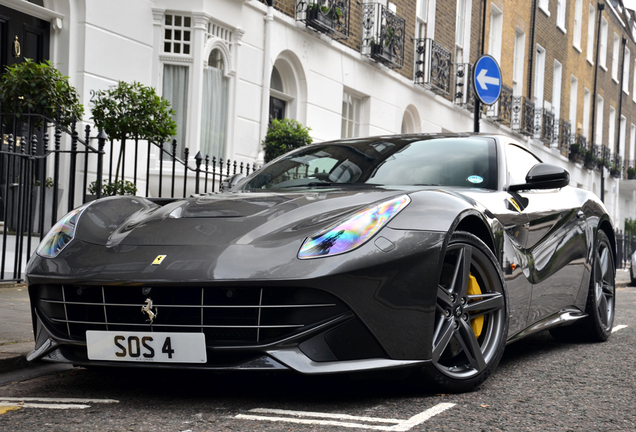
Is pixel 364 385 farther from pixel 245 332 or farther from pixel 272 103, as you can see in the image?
pixel 272 103

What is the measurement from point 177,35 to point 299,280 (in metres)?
9.11

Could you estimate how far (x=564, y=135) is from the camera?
97.8 feet

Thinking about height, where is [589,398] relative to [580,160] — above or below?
below

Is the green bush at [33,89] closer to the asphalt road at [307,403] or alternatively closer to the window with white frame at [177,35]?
the window with white frame at [177,35]

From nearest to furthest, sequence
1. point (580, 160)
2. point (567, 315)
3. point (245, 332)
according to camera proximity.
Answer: point (245, 332) < point (567, 315) < point (580, 160)

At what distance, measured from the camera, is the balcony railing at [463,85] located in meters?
21.3

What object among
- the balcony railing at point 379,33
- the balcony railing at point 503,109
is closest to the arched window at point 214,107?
the balcony railing at point 379,33

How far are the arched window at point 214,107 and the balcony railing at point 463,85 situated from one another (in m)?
10.2

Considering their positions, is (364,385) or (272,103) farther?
(272,103)

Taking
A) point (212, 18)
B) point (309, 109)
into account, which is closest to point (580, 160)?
point (309, 109)

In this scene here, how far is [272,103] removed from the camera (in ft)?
46.3

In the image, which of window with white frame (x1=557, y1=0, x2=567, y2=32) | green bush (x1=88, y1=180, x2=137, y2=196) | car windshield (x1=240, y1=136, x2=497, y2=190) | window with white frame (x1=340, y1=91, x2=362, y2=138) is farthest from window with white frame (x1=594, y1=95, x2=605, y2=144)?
car windshield (x1=240, y1=136, x2=497, y2=190)

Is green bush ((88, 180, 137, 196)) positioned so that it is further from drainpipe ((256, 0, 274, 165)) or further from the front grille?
the front grille

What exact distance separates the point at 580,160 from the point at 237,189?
28535 millimetres
